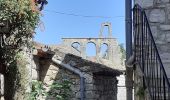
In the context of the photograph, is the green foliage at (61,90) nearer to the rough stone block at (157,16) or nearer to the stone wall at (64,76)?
the stone wall at (64,76)

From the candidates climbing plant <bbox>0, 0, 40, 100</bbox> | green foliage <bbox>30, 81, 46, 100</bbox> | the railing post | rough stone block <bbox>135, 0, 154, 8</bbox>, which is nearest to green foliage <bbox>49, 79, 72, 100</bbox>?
green foliage <bbox>30, 81, 46, 100</bbox>

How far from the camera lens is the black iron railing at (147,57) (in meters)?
6.18

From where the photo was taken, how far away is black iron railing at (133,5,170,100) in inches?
243

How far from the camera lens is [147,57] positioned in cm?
661

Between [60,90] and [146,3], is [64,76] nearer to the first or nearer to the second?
[60,90]

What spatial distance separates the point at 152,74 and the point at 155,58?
0.24m

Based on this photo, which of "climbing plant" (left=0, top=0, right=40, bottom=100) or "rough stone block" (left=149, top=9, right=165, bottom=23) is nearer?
"climbing plant" (left=0, top=0, right=40, bottom=100)

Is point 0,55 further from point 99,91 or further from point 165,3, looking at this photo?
point 99,91

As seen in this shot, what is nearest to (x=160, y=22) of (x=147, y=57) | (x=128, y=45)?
(x=147, y=57)

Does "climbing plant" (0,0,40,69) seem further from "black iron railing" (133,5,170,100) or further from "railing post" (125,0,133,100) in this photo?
"railing post" (125,0,133,100)

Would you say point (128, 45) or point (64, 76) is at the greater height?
point (128, 45)

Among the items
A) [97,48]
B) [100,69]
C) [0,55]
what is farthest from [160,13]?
[97,48]

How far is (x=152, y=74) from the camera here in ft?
20.9

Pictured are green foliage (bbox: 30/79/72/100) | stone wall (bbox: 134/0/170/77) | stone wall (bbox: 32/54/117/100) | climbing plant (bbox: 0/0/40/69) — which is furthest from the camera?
stone wall (bbox: 32/54/117/100)
